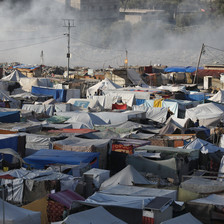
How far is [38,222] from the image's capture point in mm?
6656

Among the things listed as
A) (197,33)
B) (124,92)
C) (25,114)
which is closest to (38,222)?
(25,114)

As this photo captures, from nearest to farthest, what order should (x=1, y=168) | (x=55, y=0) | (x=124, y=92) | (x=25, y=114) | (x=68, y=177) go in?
(x=68, y=177), (x=1, y=168), (x=25, y=114), (x=124, y=92), (x=55, y=0)

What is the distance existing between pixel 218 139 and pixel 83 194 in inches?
265

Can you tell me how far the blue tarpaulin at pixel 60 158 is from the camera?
9922 millimetres

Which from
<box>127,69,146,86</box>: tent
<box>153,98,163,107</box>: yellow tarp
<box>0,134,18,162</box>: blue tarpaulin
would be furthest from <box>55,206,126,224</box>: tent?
<box>127,69,146,86</box>: tent

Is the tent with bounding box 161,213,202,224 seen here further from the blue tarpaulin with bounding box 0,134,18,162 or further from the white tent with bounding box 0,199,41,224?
the blue tarpaulin with bounding box 0,134,18,162

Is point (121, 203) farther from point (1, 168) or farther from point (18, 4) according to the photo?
point (18, 4)

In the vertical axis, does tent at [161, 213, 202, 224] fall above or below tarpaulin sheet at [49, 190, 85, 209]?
above

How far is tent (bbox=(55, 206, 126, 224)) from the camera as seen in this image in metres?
6.12

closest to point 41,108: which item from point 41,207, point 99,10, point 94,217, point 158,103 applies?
point 158,103

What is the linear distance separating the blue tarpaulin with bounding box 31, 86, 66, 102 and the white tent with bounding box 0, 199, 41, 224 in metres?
17.2

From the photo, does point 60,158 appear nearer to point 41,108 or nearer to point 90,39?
point 41,108

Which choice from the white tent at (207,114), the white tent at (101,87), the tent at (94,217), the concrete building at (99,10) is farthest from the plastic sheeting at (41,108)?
the concrete building at (99,10)

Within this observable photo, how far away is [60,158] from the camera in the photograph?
1009 centimetres
